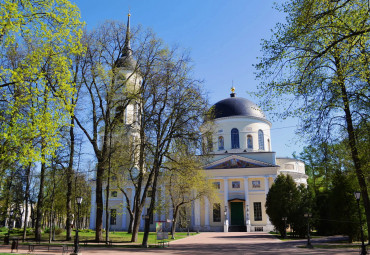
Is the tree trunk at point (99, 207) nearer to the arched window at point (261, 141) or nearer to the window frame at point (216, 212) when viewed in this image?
the window frame at point (216, 212)

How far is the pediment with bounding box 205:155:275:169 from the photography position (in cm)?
4656

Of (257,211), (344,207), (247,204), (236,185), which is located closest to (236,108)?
(236,185)

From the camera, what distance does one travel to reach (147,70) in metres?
24.5

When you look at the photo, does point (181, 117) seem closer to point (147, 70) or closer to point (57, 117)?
point (147, 70)

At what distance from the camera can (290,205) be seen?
3212 centimetres

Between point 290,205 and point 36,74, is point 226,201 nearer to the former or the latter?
point 290,205

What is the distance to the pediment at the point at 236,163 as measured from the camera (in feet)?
153

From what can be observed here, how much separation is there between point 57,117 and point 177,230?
129 ft

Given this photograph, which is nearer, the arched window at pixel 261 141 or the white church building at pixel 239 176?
the white church building at pixel 239 176

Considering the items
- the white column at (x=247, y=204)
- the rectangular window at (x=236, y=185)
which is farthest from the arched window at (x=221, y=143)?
the white column at (x=247, y=204)

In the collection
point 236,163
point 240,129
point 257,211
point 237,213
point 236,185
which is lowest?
point 237,213

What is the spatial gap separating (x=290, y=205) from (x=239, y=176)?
51.1 feet

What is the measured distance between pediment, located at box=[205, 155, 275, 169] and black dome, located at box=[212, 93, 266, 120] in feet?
24.1

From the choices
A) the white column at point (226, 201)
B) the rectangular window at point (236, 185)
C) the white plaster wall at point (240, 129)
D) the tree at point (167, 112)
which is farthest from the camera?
the white plaster wall at point (240, 129)
